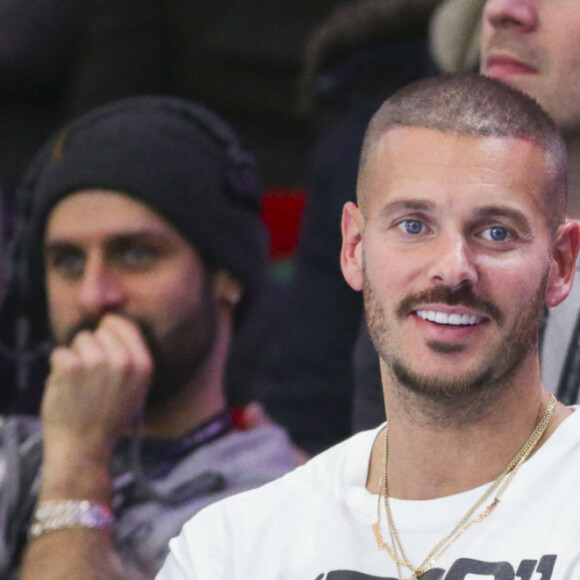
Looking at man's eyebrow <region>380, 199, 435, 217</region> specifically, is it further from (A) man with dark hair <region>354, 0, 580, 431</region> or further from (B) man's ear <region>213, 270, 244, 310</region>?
(B) man's ear <region>213, 270, 244, 310</region>

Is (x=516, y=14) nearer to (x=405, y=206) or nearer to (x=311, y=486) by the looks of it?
(x=405, y=206)

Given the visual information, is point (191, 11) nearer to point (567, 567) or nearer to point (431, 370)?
point (431, 370)

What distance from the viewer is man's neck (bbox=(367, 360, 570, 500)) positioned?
4.70 feet

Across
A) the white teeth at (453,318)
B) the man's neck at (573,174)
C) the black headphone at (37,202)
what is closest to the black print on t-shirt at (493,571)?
the white teeth at (453,318)

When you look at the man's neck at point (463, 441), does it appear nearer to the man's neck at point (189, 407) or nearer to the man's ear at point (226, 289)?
the man's neck at point (189, 407)

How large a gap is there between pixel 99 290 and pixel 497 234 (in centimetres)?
100

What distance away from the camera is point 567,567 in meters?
1.28

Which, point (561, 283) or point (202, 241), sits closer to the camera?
point (561, 283)

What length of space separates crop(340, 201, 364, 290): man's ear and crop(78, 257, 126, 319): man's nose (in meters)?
0.74

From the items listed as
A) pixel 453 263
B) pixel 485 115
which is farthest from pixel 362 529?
pixel 485 115

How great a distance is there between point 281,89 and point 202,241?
1.45 metres

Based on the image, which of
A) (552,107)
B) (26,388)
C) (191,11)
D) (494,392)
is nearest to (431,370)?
(494,392)

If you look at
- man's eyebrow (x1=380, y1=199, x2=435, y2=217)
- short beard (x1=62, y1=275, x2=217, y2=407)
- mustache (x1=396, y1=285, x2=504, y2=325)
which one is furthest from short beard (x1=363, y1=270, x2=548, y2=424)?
short beard (x1=62, y1=275, x2=217, y2=407)

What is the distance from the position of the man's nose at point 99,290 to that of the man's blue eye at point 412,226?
0.89m
